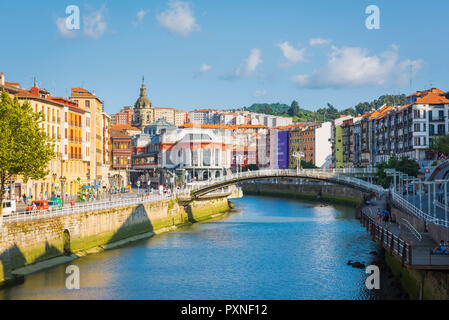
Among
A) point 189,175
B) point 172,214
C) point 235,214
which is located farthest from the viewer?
point 189,175

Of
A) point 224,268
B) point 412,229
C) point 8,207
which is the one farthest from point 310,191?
point 412,229

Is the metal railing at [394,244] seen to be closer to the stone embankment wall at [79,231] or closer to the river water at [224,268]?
the river water at [224,268]

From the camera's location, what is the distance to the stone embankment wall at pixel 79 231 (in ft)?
120

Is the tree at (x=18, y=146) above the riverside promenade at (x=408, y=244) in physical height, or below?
above

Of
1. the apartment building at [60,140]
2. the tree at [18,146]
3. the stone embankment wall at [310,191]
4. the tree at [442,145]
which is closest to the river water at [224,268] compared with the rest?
the tree at [18,146]

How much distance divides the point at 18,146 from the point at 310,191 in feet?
284

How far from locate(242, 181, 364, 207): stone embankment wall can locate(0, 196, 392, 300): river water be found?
38236mm

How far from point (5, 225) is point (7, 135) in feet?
30.3

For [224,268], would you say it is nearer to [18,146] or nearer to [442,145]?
[18,146]

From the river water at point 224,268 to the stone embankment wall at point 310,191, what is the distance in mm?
38236
